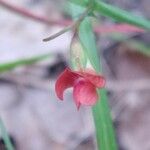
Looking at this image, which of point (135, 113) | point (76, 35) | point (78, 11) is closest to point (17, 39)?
point (135, 113)

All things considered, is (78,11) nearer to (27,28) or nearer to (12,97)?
(12,97)

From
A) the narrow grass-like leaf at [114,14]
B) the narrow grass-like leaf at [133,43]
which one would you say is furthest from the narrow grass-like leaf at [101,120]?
the narrow grass-like leaf at [133,43]

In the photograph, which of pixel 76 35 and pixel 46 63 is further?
pixel 46 63

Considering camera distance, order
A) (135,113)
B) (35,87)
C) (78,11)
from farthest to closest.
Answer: (35,87)
(135,113)
(78,11)

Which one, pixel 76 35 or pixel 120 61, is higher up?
pixel 76 35

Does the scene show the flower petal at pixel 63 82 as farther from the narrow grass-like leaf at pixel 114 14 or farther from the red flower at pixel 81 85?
the narrow grass-like leaf at pixel 114 14

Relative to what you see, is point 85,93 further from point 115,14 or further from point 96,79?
point 115,14
